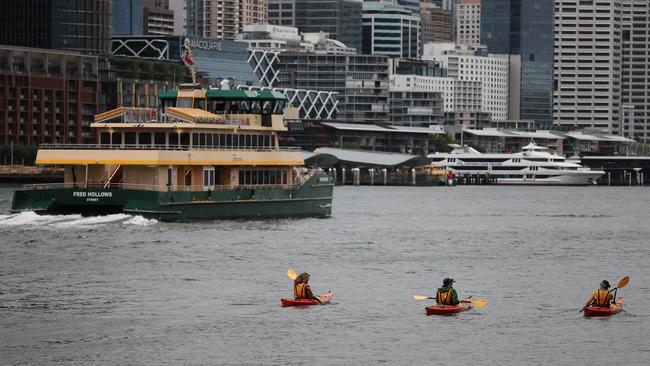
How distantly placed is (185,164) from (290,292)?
84.3ft

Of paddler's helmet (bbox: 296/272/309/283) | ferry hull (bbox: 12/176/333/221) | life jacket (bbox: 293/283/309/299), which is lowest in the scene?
life jacket (bbox: 293/283/309/299)

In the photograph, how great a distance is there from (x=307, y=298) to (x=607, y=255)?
28867 mm

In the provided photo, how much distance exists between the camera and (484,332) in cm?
5650

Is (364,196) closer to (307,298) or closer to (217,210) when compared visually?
(217,210)

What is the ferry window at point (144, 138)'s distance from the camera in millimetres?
91000

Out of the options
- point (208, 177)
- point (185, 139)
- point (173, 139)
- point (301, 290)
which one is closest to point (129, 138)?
point (173, 139)

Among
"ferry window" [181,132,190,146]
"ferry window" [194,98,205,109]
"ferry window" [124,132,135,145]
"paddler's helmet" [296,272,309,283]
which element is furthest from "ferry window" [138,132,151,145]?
"paddler's helmet" [296,272,309,283]

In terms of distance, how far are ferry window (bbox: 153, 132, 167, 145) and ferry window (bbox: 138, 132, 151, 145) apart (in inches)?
15.8

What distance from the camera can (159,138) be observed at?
91062 mm

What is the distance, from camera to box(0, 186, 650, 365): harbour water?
52.7 metres

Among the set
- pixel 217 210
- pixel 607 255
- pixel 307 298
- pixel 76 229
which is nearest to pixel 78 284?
pixel 307 298

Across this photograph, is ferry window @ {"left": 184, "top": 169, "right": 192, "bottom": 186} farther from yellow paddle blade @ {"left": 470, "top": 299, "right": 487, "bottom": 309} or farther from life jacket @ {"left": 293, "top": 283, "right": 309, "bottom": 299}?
yellow paddle blade @ {"left": 470, "top": 299, "right": 487, "bottom": 309}

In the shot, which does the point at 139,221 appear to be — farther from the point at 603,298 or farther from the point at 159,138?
the point at 603,298

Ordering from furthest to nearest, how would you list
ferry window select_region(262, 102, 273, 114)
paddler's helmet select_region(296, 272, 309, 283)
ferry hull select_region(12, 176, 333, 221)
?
ferry window select_region(262, 102, 273, 114) < ferry hull select_region(12, 176, 333, 221) < paddler's helmet select_region(296, 272, 309, 283)
